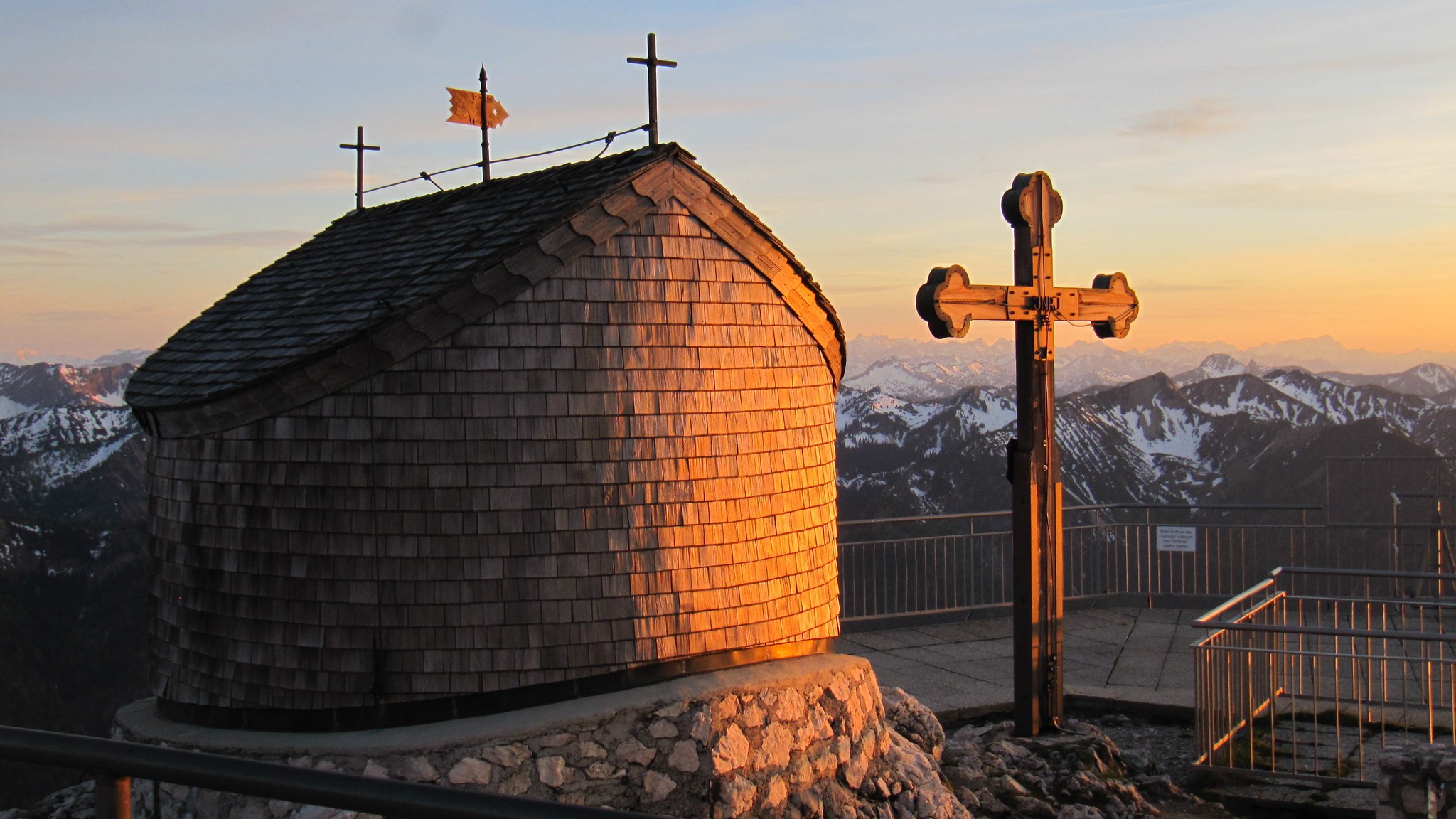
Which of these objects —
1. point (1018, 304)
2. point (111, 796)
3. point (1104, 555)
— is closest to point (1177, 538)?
point (1104, 555)

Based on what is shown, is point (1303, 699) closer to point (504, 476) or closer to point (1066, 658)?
point (1066, 658)

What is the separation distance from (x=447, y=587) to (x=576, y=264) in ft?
6.46

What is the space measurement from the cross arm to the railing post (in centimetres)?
607

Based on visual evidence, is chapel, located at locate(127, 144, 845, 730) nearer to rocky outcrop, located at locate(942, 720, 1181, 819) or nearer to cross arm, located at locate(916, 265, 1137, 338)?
cross arm, located at locate(916, 265, 1137, 338)

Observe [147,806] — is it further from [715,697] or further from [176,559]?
[715,697]

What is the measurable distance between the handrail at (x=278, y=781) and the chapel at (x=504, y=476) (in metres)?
3.93

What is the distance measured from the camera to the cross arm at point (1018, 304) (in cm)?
812

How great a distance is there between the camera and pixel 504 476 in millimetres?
6805

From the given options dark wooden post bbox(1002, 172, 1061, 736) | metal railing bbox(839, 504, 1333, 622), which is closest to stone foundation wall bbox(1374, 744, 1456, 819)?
dark wooden post bbox(1002, 172, 1061, 736)

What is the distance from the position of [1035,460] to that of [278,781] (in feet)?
22.7

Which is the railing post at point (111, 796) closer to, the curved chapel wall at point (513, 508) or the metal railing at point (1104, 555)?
the curved chapel wall at point (513, 508)

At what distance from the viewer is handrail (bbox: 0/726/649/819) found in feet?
7.43

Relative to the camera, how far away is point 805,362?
26.5 feet

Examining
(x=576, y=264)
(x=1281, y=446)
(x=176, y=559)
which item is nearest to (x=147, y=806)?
(x=176, y=559)
